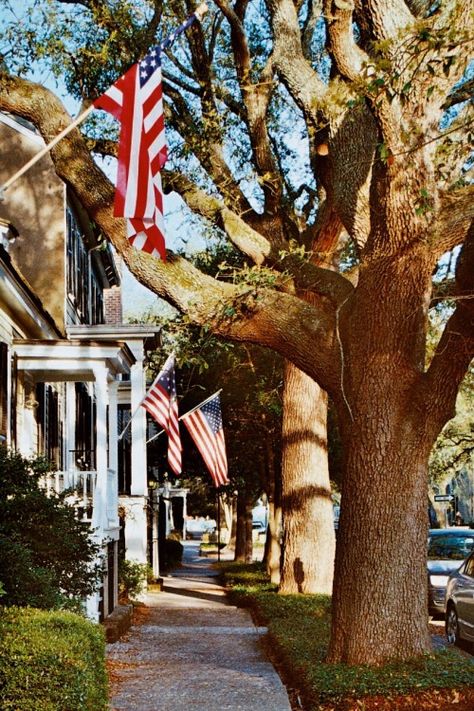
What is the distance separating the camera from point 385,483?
34.0ft

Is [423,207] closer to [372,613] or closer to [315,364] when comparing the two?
[315,364]

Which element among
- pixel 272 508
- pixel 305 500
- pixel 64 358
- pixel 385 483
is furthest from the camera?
pixel 272 508

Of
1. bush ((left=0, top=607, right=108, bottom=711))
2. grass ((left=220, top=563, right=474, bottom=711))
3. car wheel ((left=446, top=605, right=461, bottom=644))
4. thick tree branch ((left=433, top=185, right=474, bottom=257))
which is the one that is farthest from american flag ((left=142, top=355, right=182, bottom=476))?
bush ((left=0, top=607, right=108, bottom=711))

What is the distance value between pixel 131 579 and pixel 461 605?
845cm

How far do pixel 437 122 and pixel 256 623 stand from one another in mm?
10661

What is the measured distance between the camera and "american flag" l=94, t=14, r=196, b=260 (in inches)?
369

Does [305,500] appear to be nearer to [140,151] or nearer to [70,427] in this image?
[70,427]

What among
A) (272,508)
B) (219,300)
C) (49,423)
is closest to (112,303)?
(272,508)

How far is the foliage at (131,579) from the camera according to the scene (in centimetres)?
2167

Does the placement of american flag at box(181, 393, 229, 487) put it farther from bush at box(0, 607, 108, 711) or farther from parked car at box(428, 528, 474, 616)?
bush at box(0, 607, 108, 711)

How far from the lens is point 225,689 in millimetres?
11328

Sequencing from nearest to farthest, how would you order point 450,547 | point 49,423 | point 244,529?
point 49,423 < point 450,547 < point 244,529

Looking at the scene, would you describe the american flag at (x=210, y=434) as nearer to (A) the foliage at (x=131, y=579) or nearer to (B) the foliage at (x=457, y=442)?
(A) the foliage at (x=131, y=579)

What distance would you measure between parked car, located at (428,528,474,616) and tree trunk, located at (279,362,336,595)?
1.81 metres
